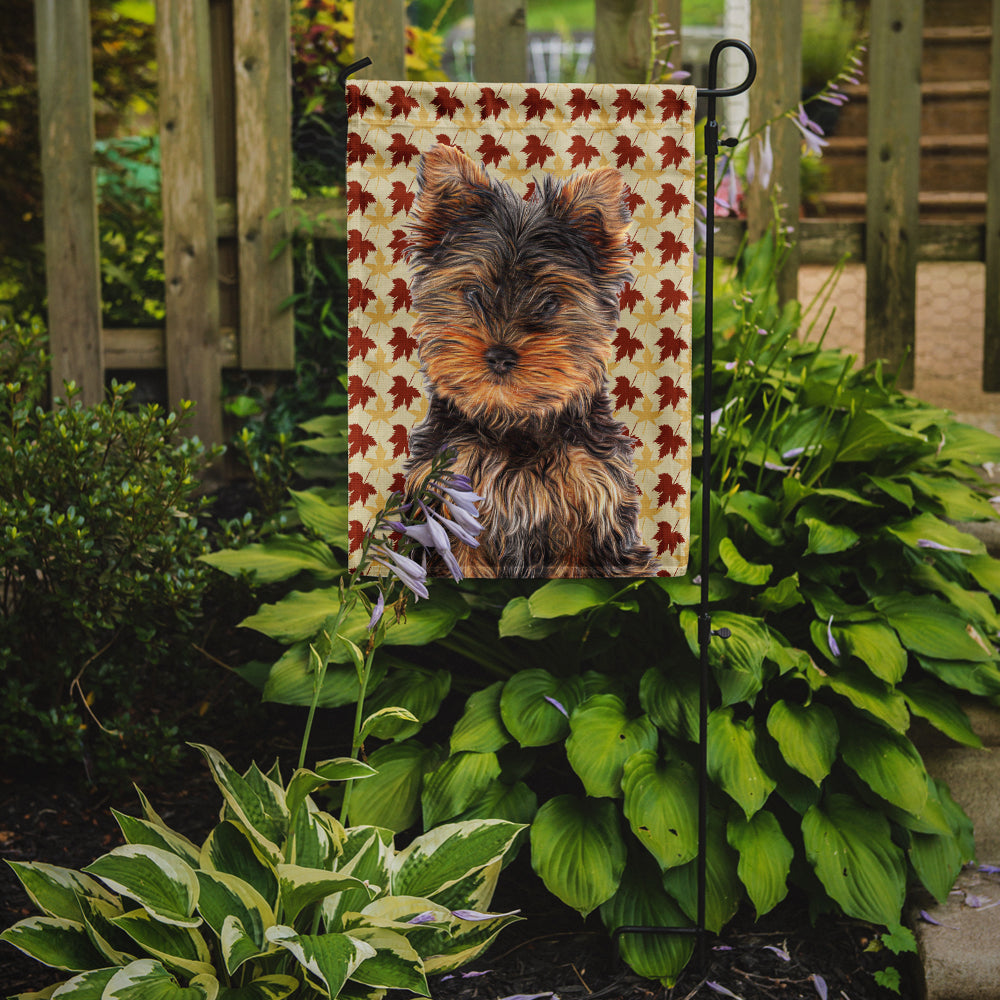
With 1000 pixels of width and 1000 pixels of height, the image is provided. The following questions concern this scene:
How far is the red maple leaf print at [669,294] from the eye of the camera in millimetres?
1728

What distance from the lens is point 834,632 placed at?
2.04 metres

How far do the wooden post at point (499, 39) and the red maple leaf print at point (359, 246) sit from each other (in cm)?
161

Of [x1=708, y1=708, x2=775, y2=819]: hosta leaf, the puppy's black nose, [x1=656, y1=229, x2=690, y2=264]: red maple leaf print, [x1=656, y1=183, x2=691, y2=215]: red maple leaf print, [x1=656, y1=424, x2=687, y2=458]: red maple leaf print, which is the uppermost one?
[x1=656, y1=183, x2=691, y2=215]: red maple leaf print

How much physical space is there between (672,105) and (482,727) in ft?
3.89

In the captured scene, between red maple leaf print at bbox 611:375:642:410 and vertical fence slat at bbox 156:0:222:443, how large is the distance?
194 centimetres

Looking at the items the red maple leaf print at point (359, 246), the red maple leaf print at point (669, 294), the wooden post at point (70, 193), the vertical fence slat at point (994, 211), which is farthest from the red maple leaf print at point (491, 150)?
the vertical fence slat at point (994, 211)

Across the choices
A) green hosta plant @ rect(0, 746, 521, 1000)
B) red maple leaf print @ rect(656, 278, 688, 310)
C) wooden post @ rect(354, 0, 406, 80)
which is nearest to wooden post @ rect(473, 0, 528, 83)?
wooden post @ rect(354, 0, 406, 80)

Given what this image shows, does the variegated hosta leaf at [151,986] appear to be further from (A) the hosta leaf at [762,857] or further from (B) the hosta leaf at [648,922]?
(A) the hosta leaf at [762,857]

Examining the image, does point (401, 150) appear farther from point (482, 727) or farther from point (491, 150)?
point (482, 727)

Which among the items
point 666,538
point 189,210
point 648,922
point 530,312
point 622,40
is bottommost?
point 648,922

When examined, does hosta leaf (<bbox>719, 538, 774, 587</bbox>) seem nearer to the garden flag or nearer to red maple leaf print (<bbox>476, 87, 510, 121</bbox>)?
the garden flag

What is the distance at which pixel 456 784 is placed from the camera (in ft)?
6.15

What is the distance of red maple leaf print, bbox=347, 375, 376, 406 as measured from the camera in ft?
5.63

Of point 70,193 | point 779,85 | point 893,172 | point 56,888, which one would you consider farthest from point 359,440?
point 893,172
